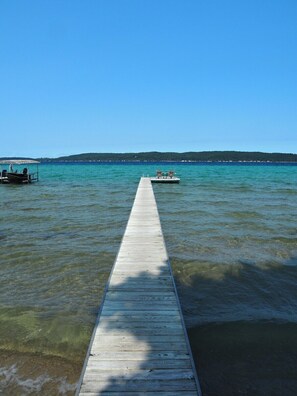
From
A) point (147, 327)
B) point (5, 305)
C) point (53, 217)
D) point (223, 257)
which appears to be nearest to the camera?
point (147, 327)

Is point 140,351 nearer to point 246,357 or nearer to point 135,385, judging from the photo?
point 135,385

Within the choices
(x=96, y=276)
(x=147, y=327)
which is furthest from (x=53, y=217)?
(x=147, y=327)

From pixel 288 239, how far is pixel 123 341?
876 cm

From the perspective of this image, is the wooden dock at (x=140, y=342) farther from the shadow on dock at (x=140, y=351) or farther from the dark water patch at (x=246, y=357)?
the dark water patch at (x=246, y=357)

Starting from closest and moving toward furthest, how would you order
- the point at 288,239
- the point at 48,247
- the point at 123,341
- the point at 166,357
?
the point at 166,357, the point at 123,341, the point at 48,247, the point at 288,239

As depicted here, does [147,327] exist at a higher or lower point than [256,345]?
higher

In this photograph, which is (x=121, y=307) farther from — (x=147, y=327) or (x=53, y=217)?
(x=53, y=217)

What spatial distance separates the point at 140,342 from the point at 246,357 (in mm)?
1633

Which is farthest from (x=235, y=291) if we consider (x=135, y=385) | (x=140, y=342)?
(x=135, y=385)

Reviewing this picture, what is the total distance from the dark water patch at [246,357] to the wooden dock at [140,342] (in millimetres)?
528

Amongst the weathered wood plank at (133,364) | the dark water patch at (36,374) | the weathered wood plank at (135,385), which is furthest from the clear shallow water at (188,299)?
the weathered wood plank at (135,385)

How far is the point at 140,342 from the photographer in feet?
14.1

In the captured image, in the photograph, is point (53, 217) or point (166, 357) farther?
point (53, 217)

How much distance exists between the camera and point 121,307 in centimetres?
530
